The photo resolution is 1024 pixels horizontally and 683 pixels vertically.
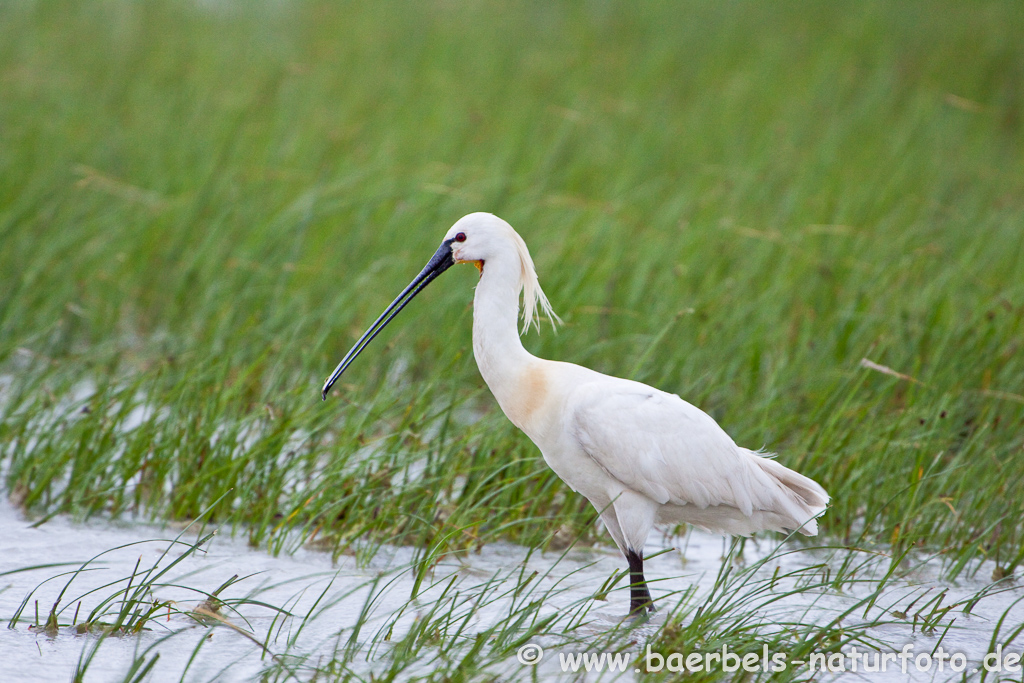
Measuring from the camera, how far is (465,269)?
6914 millimetres

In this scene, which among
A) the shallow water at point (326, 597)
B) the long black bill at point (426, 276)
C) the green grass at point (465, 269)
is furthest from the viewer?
the green grass at point (465, 269)

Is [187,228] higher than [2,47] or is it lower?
lower

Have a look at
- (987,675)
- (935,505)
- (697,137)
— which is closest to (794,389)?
(935,505)

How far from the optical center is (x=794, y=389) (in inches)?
251

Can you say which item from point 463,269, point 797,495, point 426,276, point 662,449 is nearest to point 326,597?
point 426,276

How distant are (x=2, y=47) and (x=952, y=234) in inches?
306

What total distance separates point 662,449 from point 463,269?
2762 mm

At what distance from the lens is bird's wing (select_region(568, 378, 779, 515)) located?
4.33 metres

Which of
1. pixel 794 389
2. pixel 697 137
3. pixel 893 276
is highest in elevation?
pixel 697 137

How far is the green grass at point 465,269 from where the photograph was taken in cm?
510

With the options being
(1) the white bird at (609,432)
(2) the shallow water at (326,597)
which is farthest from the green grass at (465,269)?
(1) the white bird at (609,432)

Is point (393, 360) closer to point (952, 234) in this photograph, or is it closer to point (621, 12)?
point (952, 234)

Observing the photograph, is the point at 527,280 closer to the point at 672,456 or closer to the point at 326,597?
the point at 672,456

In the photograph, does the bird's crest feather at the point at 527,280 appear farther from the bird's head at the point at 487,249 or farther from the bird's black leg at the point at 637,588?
the bird's black leg at the point at 637,588
